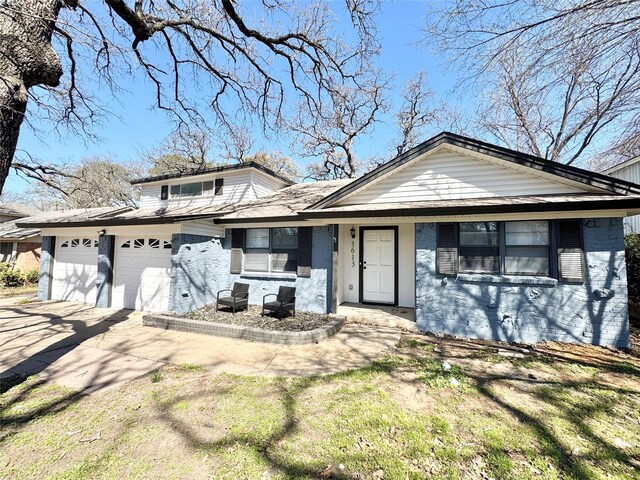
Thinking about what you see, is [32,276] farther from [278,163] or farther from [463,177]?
[463,177]

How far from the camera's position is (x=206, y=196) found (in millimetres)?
11594

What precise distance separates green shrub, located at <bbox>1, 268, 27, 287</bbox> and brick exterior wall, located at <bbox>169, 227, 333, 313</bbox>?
1241cm

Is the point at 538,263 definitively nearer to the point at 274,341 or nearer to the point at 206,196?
the point at 274,341

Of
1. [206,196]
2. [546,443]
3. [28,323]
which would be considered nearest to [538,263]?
[546,443]

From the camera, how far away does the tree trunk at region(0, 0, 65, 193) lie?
3.07 metres

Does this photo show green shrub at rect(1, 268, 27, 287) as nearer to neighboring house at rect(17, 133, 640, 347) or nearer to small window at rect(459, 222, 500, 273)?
neighboring house at rect(17, 133, 640, 347)

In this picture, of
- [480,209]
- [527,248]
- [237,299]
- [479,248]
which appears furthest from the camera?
[237,299]

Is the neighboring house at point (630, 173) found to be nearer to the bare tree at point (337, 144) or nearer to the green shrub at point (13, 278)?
the bare tree at point (337, 144)

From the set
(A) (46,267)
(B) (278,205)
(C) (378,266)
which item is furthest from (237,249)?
(A) (46,267)

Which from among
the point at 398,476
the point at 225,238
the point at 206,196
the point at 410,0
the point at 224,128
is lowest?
the point at 398,476

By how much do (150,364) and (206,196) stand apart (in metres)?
8.18

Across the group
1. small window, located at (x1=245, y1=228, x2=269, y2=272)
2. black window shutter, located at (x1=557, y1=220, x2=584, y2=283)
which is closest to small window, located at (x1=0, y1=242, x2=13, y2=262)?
small window, located at (x1=245, y1=228, x2=269, y2=272)

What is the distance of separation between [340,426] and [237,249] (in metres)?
6.75

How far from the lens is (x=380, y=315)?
7.43 meters
